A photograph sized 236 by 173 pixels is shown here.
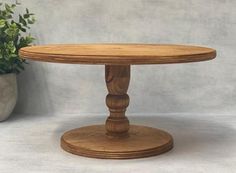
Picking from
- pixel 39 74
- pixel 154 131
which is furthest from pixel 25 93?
pixel 154 131

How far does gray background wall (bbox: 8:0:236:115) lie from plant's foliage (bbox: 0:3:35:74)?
0.52 ft

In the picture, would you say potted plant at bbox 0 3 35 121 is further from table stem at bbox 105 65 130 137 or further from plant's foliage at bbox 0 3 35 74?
table stem at bbox 105 65 130 137

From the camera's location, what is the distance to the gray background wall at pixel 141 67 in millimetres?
2881

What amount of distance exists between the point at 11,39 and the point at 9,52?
0.09 metres

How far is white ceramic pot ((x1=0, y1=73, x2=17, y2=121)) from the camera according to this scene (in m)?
2.68

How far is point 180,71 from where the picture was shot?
2947mm

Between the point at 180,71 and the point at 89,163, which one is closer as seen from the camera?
the point at 89,163

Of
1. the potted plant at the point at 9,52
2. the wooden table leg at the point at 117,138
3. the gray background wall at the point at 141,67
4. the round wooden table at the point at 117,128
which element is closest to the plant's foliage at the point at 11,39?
the potted plant at the point at 9,52

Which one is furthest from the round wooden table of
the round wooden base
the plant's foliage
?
the plant's foliage

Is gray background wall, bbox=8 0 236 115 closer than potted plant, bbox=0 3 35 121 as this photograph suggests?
No

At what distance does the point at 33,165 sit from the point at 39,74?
116 centimetres

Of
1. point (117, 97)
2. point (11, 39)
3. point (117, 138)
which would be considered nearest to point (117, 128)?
point (117, 138)

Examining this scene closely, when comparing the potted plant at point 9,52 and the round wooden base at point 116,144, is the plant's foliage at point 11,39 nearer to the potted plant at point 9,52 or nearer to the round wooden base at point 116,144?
the potted plant at point 9,52

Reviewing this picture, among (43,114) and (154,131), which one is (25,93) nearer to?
(43,114)
